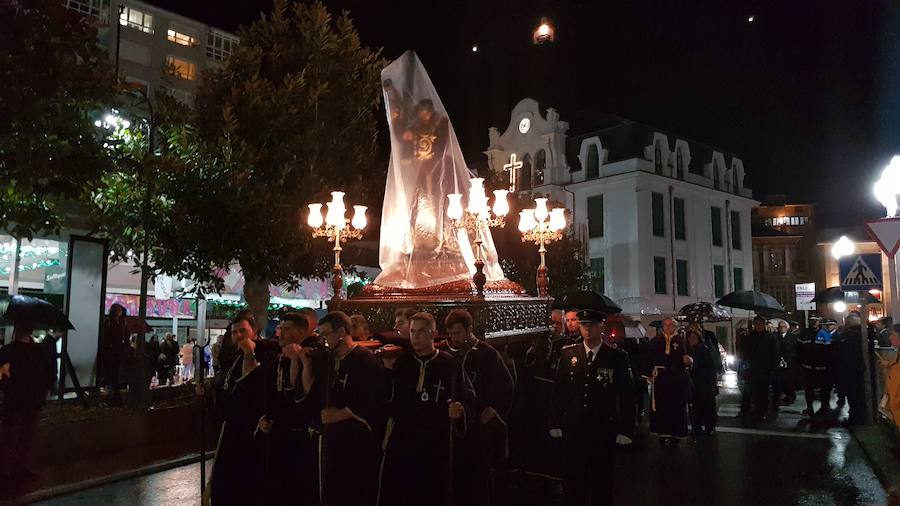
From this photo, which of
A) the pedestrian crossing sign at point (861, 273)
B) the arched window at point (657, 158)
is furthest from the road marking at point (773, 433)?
the arched window at point (657, 158)

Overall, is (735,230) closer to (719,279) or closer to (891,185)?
(719,279)

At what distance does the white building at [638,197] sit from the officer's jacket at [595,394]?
92.5 ft

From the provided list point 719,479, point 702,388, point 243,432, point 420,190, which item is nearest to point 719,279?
point 702,388

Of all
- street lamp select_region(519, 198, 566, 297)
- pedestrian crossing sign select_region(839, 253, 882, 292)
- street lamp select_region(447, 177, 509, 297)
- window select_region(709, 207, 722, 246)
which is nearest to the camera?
street lamp select_region(447, 177, 509, 297)

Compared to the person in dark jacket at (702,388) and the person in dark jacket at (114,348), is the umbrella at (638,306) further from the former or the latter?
the person in dark jacket at (114,348)

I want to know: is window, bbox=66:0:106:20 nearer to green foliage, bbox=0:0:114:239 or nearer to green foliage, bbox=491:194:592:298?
green foliage, bbox=491:194:592:298

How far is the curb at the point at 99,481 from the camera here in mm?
7449

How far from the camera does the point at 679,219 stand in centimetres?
3619

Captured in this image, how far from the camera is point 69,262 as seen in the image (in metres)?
13.7

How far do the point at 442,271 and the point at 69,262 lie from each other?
8.93 m

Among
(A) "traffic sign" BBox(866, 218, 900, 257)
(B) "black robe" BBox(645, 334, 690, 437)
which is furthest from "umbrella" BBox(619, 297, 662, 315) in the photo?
(A) "traffic sign" BBox(866, 218, 900, 257)

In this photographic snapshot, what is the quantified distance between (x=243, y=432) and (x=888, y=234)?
7886mm

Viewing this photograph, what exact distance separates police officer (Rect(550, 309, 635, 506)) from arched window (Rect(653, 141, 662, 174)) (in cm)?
3030

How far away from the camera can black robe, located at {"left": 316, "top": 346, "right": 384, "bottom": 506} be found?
5.73m
